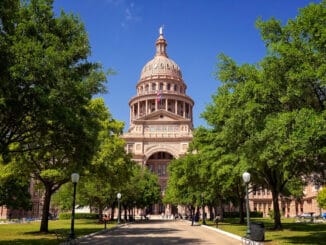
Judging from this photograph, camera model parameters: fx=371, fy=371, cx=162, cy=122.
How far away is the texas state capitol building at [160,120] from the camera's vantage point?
335ft

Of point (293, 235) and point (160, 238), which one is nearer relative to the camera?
point (160, 238)

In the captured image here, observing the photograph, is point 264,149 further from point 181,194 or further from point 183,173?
point 181,194

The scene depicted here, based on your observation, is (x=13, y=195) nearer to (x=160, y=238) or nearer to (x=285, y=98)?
(x=160, y=238)

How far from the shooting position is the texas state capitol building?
10219 centimetres

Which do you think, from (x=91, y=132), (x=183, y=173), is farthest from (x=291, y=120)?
(x=183, y=173)

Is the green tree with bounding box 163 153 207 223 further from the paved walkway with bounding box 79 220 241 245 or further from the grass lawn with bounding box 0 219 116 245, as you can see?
the grass lawn with bounding box 0 219 116 245

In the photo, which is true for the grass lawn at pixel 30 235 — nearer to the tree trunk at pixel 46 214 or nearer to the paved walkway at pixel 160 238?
the tree trunk at pixel 46 214

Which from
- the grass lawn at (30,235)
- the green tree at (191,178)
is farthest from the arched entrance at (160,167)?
the grass lawn at (30,235)

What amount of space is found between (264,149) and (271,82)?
141 inches

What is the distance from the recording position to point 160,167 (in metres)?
107

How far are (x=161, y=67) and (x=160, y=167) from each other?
41.5 m

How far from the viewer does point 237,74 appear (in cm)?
2384

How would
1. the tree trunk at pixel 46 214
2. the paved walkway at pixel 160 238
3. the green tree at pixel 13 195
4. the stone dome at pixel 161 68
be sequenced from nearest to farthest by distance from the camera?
the paved walkway at pixel 160 238
the tree trunk at pixel 46 214
the green tree at pixel 13 195
the stone dome at pixel 161 68

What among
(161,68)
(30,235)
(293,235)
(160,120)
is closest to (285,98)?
(293,235)
